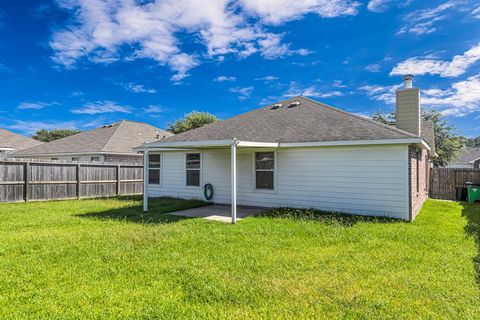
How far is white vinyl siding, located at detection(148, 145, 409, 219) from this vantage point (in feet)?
27.5

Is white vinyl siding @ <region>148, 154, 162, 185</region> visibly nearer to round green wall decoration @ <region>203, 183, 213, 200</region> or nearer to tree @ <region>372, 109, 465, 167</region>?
round green wall decoration @ <region>203, 183, 213, 200</region>

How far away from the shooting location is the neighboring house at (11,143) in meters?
23.9

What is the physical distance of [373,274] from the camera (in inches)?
167

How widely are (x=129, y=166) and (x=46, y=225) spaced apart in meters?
8.34

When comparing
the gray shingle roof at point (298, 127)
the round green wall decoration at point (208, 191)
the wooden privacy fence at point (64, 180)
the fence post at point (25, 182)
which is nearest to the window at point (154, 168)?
the wooden privacy fence at point (64, 180)

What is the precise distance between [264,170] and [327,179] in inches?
89.7

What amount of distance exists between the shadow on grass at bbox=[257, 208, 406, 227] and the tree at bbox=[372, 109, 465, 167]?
27788mm

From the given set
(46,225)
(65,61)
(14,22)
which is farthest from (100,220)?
(65,61)

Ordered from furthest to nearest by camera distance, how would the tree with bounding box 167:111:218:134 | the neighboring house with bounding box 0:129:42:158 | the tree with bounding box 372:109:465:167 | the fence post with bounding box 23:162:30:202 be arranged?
1. the tree with bounding box 167:111:218:134
2. the tree with bounding box 372:109:465:167
3. the neighboring house with bounding box 0:129:42:158
4. the fence post with bounding box 23:162:30:202

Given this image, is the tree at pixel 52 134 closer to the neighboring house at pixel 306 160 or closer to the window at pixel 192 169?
the neighboring house at pixel 306 160

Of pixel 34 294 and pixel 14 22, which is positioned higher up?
pixel 14 22

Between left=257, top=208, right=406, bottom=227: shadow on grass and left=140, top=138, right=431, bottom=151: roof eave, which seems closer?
left=257, top=208, right=406, bottom=227: shadow on grass

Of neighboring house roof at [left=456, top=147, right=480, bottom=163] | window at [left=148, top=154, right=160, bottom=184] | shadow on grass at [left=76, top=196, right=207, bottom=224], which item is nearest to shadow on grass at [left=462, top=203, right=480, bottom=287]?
shadow on grass at [left=76, top=196, right=207, bottom=224]

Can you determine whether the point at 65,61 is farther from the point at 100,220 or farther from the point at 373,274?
the point at 373,274
